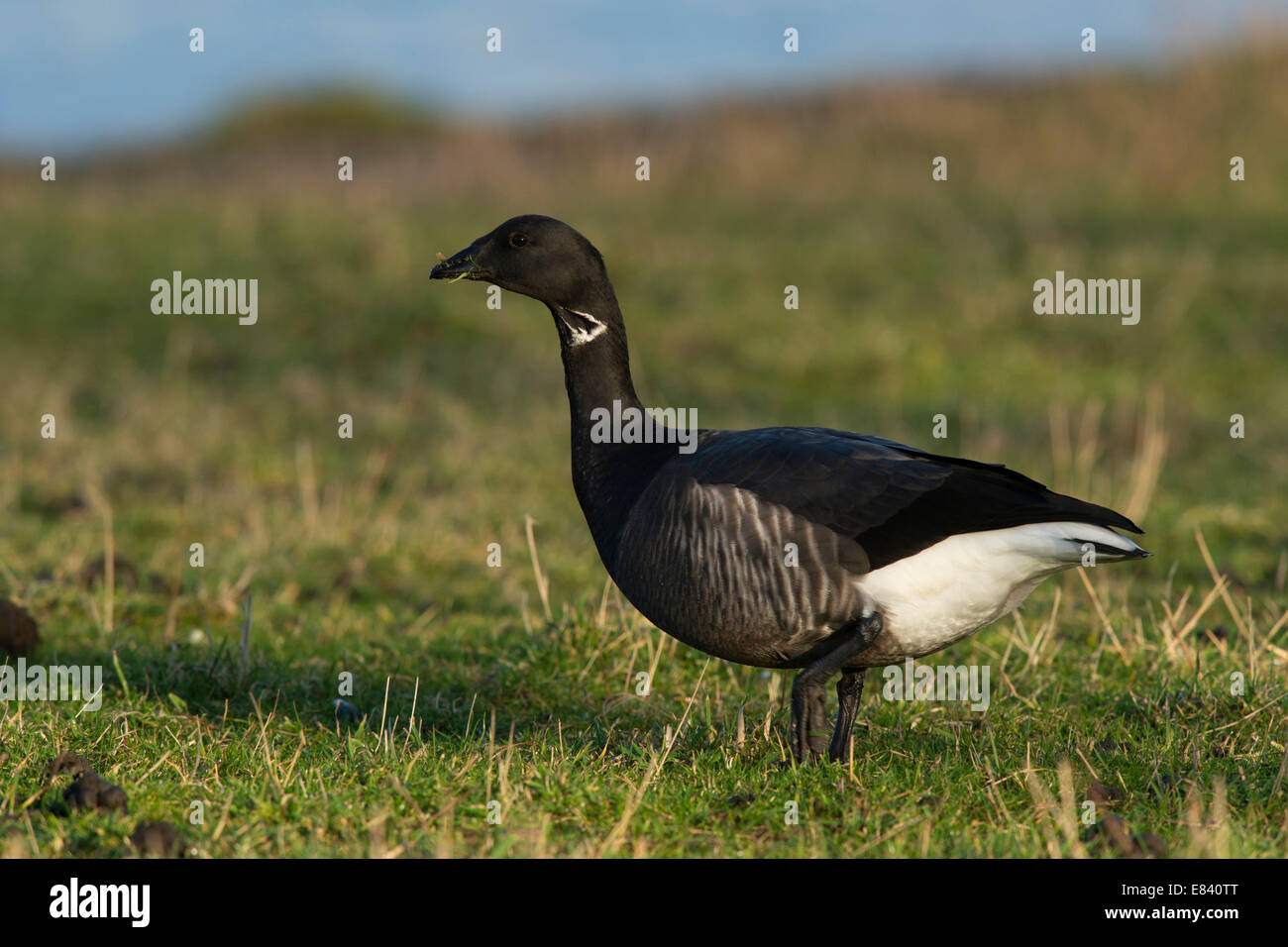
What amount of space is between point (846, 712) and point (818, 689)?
0.27 metres

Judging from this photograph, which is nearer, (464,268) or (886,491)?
(886,491)

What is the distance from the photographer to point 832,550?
15.9ft

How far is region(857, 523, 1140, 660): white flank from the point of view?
473 cm

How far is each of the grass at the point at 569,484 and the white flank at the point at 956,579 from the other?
0.52 meters

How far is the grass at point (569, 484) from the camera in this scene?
461cm

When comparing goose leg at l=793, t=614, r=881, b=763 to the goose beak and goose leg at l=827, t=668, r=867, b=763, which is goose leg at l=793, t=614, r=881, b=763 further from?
the goose beak

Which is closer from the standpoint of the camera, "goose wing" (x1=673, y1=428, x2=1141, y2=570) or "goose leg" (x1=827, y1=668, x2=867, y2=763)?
"goose wing" (x1=673, y1=428, x2=1141, y2=570)

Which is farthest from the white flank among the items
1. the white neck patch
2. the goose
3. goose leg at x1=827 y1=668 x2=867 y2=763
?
the white neck patch

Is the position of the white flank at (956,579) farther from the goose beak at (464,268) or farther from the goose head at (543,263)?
the goose beak at (464,268)

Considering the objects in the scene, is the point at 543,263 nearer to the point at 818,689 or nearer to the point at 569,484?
the point at 818,689

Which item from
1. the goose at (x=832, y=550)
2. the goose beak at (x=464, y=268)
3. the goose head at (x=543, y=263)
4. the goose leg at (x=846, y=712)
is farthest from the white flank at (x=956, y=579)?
the goose beak at (x=464, y=268)

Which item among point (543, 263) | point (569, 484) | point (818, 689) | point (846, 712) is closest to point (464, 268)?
point (543, 263)

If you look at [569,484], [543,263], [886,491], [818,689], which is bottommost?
[818,689]

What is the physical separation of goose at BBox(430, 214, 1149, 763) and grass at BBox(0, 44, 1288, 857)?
43 cm
